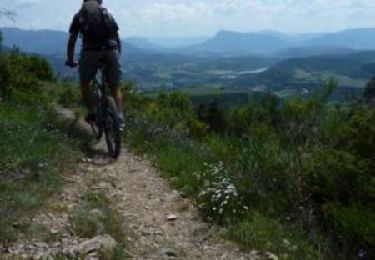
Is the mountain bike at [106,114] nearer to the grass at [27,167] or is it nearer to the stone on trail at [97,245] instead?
the grass at [27,167]

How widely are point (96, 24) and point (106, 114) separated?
50.2 inches

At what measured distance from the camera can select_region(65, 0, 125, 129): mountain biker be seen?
7.78 m

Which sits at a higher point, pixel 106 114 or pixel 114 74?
pixel 114 74

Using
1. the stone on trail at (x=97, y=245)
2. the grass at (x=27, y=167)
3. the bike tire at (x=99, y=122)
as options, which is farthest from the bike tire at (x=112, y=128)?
the stone on trail at (x=97, y=245)

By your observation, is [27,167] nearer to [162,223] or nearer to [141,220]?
[141,220]

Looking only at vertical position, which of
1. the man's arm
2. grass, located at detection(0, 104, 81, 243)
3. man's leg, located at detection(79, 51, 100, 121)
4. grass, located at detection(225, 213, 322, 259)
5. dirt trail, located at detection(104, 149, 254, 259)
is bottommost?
dirt trail, located at detection(104, 149, 254, 259)

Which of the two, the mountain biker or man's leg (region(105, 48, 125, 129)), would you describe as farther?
man's leg (region(105, 48, 125, 129))

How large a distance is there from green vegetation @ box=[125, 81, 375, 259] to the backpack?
206 centimetres

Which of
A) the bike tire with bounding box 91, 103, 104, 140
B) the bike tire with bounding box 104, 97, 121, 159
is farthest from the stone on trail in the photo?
the bike tire with bounding box 91, 103, 104, 140

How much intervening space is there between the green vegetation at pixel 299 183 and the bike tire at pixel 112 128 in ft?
2.99

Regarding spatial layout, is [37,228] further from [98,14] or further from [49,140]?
[98,14]

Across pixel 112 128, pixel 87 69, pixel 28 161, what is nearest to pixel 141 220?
pixel 28 161

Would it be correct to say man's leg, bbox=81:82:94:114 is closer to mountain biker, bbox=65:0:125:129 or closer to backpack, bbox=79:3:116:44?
mountain biker, bbox=65:0:125:129

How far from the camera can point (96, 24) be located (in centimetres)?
779
